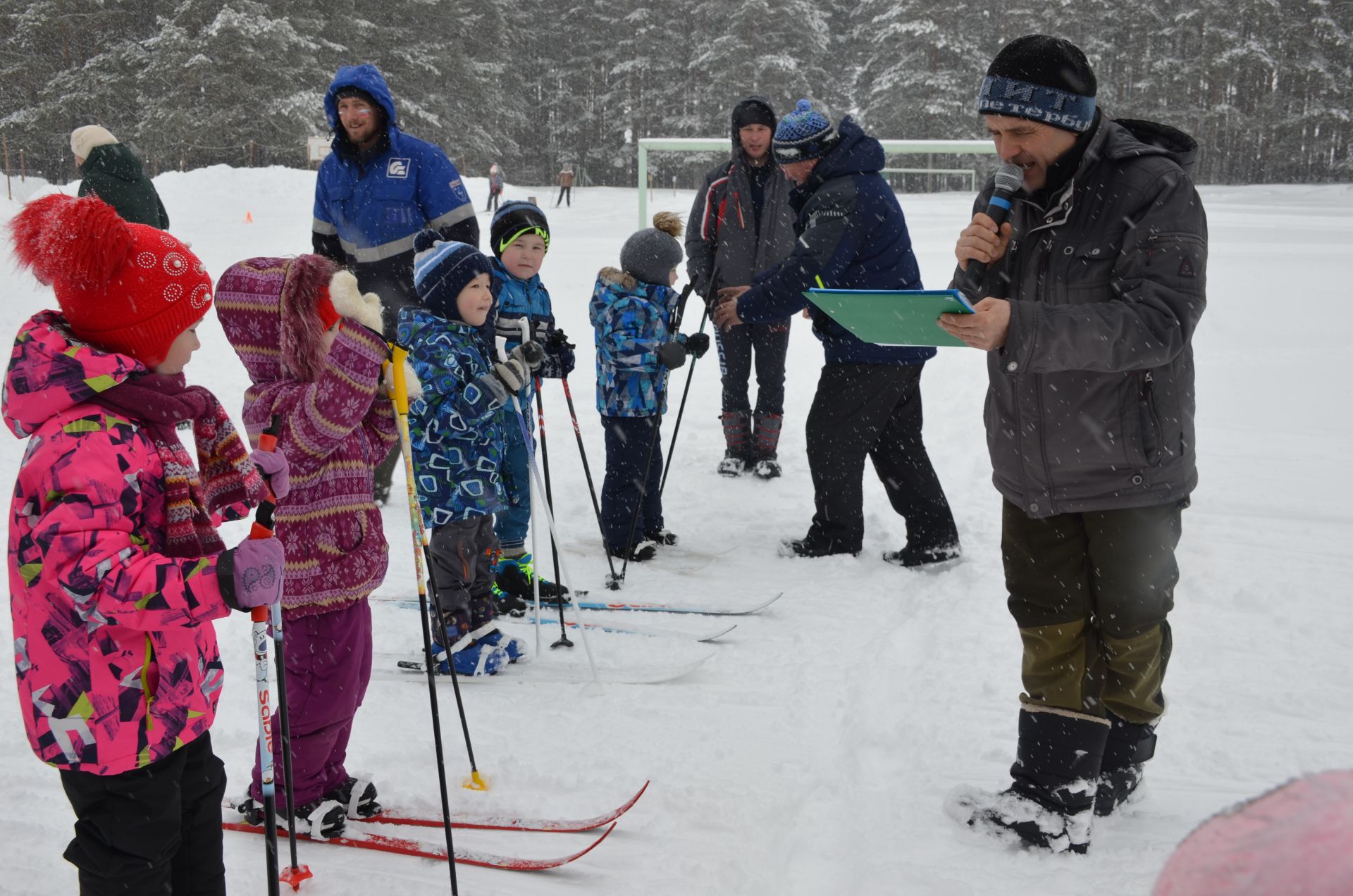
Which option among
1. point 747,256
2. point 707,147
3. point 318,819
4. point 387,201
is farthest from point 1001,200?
point 707,147

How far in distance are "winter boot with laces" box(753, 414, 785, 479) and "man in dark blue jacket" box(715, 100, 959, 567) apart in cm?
142

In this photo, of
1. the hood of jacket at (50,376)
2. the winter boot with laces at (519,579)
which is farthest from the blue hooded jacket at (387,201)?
the hood of jacket at (50,376)

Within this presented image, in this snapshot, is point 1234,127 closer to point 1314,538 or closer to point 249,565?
point 1314,538

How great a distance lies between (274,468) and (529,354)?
153cm

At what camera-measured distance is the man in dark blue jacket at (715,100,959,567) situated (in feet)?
14.6

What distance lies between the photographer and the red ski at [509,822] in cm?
258

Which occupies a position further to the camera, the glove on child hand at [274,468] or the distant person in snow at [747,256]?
the distant person in snow at [747,256]

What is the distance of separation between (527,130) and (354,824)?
44.2m

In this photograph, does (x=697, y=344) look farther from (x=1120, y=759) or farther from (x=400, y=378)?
(x=1120, y=759)

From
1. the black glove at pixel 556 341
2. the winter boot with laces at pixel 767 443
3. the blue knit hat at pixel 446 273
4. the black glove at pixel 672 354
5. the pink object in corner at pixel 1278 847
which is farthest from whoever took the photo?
the winter boot with laces at pixel 767 443

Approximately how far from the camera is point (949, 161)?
30.0 metres

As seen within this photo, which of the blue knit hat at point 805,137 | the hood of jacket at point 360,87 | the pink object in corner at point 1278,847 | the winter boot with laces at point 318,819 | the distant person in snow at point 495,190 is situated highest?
the distant person in snow at point 495,190

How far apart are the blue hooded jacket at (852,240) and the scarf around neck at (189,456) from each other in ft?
9.75

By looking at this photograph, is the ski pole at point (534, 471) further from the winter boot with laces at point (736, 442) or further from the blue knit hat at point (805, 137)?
the winter boot with laces at point (736, 442)
